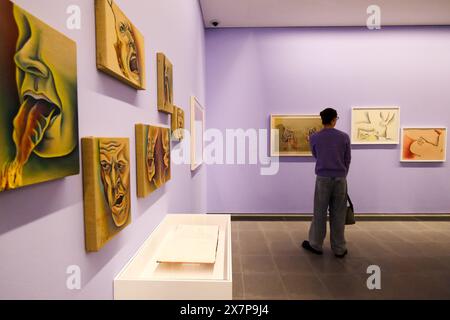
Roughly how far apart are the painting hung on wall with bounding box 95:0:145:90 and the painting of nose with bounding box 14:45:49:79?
1.27 feet

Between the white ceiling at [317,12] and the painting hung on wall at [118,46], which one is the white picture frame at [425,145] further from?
the painting hung on wall at [118,46]

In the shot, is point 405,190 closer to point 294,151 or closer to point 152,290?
point 294,151

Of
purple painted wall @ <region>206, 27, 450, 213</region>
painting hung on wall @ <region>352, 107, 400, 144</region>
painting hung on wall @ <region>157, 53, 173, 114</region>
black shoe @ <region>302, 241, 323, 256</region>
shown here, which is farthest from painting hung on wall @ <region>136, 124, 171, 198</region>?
painting hung on wall @ <region>352, 107, 400, 144</region>

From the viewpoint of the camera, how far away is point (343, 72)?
591 centimetres

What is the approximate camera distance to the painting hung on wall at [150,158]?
5.13 ft

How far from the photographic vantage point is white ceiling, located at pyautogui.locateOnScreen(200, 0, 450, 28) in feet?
16.4

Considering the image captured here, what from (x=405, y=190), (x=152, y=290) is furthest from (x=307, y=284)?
(x=405, y=190)

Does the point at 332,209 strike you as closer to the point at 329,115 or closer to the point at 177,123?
the point at 329,115

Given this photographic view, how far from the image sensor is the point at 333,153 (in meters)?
3.74

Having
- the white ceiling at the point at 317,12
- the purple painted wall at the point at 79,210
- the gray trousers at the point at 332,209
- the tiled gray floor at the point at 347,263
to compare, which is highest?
the white ceiling at the point at 317,12

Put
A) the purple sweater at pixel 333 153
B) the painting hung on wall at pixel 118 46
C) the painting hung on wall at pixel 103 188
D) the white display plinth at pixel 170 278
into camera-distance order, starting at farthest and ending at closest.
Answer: the purple sweater at pixel 333 153 < the white display plinth at pixel 170 278 < the painting hung on wall at pixel 118 46 < the painting hung on wall at pixel 103 188

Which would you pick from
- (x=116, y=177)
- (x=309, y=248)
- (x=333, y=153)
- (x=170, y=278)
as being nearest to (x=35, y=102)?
(x=116, y=177)

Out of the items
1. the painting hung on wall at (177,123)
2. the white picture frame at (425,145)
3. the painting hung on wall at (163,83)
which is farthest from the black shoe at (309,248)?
the white picture frame at (425,145)

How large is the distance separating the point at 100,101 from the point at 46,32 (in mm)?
407
